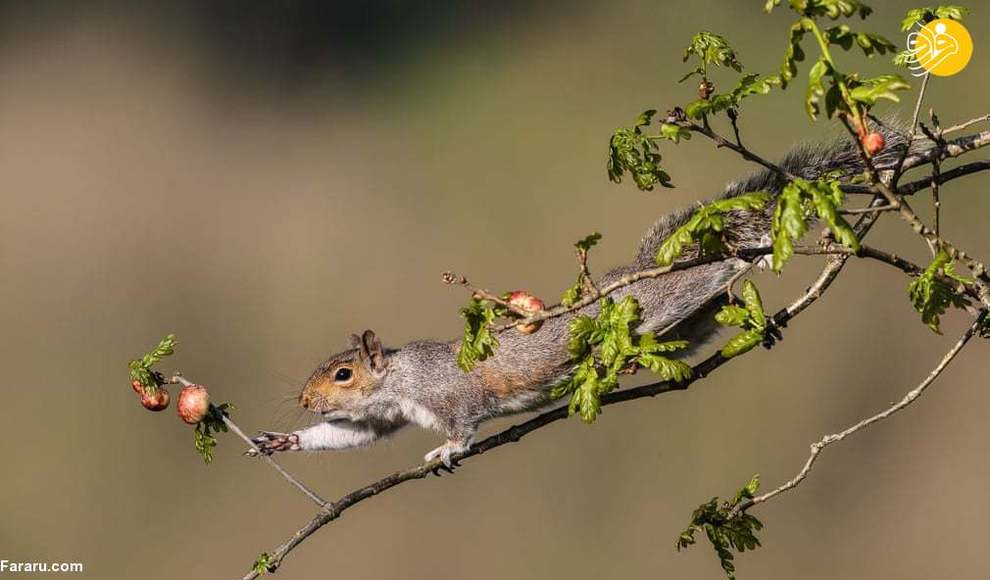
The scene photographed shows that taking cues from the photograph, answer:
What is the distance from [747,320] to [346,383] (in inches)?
72.8

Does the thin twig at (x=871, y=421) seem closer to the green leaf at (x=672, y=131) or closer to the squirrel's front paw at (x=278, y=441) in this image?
the green leaf at (x=672, y=131)

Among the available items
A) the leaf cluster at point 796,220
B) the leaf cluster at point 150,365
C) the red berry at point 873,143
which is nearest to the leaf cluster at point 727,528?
the red berry at point 873,143

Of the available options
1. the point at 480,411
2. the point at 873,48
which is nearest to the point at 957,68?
the point at 873,48

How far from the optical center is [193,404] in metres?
2.67

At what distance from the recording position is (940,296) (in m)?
2.03

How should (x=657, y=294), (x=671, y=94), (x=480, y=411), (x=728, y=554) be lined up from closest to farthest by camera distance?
(x=728, y=554) → (x=657, y=294) → (x=480, y=411) → (x=671, y=94)

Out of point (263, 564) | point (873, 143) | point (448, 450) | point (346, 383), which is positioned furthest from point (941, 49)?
point (346, 383)

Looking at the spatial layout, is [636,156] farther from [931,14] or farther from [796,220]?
[796,220]

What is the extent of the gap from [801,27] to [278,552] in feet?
4.87

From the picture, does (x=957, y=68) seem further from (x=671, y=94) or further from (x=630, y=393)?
(x=671, y=94)

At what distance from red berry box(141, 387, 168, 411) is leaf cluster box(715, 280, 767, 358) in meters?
1.23

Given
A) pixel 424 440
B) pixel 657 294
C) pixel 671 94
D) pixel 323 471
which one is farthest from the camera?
pixel 671 94

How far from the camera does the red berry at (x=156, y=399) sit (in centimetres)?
267

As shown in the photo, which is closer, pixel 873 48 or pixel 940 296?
pixel 873 48
